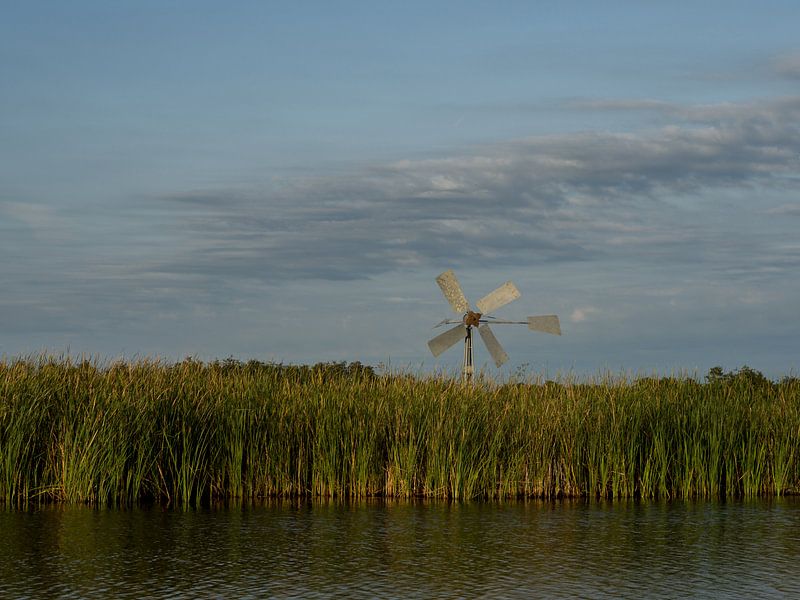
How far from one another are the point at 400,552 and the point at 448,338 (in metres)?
18.3

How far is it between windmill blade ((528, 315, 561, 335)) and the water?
1412 cm

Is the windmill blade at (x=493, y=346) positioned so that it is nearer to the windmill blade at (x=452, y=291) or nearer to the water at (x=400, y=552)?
the windmill blade at (x=452, y=291)

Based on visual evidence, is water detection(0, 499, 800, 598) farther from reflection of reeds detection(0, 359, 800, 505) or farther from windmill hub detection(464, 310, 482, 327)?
windmill hub detection(464, 310, 482, 327)

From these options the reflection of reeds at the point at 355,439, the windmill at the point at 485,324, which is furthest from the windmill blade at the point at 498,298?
the reflection of reeds at the point at 355,439

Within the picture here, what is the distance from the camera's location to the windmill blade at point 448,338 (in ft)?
95.8

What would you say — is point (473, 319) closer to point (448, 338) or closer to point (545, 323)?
point (448, 338)

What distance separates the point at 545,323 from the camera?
2925 cm

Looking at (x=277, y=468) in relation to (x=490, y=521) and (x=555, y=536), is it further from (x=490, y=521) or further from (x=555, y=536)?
(x=555, y=536)

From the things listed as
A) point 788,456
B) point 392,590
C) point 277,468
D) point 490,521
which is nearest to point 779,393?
point 788,456

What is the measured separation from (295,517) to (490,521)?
9.22 feet

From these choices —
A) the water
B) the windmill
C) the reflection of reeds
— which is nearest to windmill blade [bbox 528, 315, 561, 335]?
the windmill

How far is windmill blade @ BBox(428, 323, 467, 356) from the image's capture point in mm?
29203

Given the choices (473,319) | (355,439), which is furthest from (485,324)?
(355,439)

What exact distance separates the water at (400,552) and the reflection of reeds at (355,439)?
994 mm
